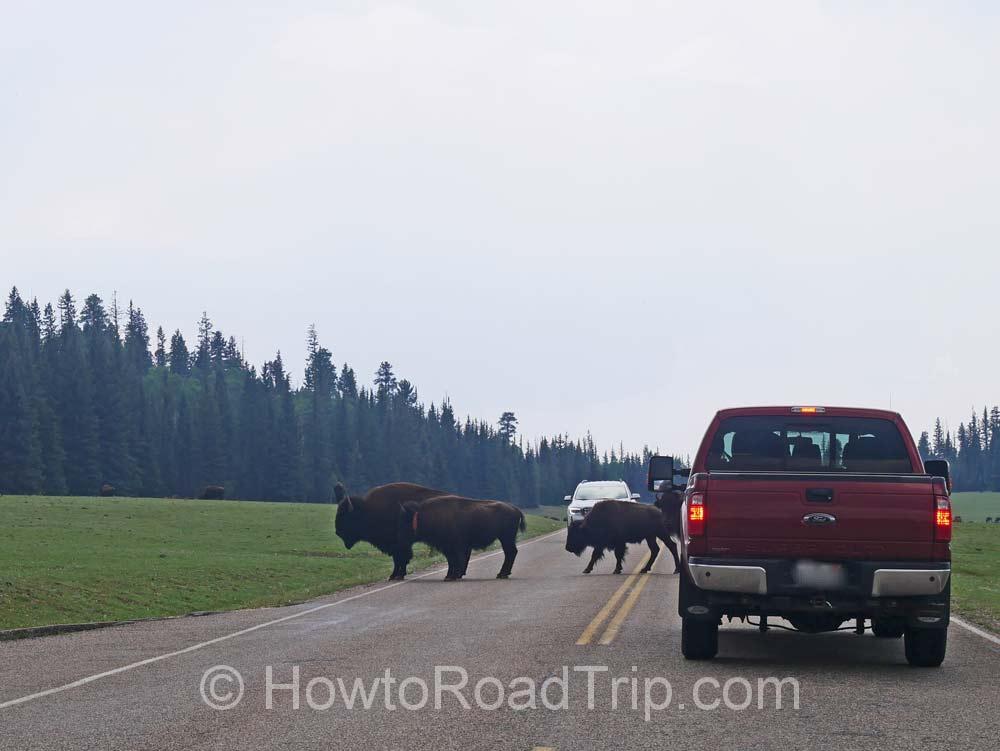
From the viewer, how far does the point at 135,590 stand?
25422 mm

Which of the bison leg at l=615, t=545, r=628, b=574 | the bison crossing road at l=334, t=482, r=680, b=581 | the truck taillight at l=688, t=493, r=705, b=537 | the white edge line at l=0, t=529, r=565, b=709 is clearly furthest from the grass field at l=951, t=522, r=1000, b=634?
the white edge line at l=0, t=529, r=565, b=709

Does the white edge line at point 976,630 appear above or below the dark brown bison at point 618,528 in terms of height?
below

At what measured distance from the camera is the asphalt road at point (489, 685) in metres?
8.62

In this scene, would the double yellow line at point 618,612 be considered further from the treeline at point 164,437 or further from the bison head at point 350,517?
the treeline at point 164,437

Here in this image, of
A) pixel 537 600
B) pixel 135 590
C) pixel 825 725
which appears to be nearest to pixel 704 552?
pixel 825 725

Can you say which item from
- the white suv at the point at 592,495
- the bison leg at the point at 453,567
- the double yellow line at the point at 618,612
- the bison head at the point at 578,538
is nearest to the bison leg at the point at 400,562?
the bison leg at the point at 453,567

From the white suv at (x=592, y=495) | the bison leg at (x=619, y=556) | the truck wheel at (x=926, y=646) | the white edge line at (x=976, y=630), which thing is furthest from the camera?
the white suv at (x=592, y=495)

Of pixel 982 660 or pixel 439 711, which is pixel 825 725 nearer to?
pixel 439 711

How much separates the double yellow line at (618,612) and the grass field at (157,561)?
6.06 m

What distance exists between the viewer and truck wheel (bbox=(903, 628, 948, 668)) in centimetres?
1208

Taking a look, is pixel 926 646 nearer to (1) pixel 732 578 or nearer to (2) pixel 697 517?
(1) pixel 732 578

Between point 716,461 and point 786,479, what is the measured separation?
176 cm

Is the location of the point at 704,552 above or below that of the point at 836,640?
above

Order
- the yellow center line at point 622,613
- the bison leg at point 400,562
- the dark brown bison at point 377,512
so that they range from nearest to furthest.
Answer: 1. the yellow center line at point 622,613
2. the bison leg at point 400,562
3. the dark brown bison at point 377,512
